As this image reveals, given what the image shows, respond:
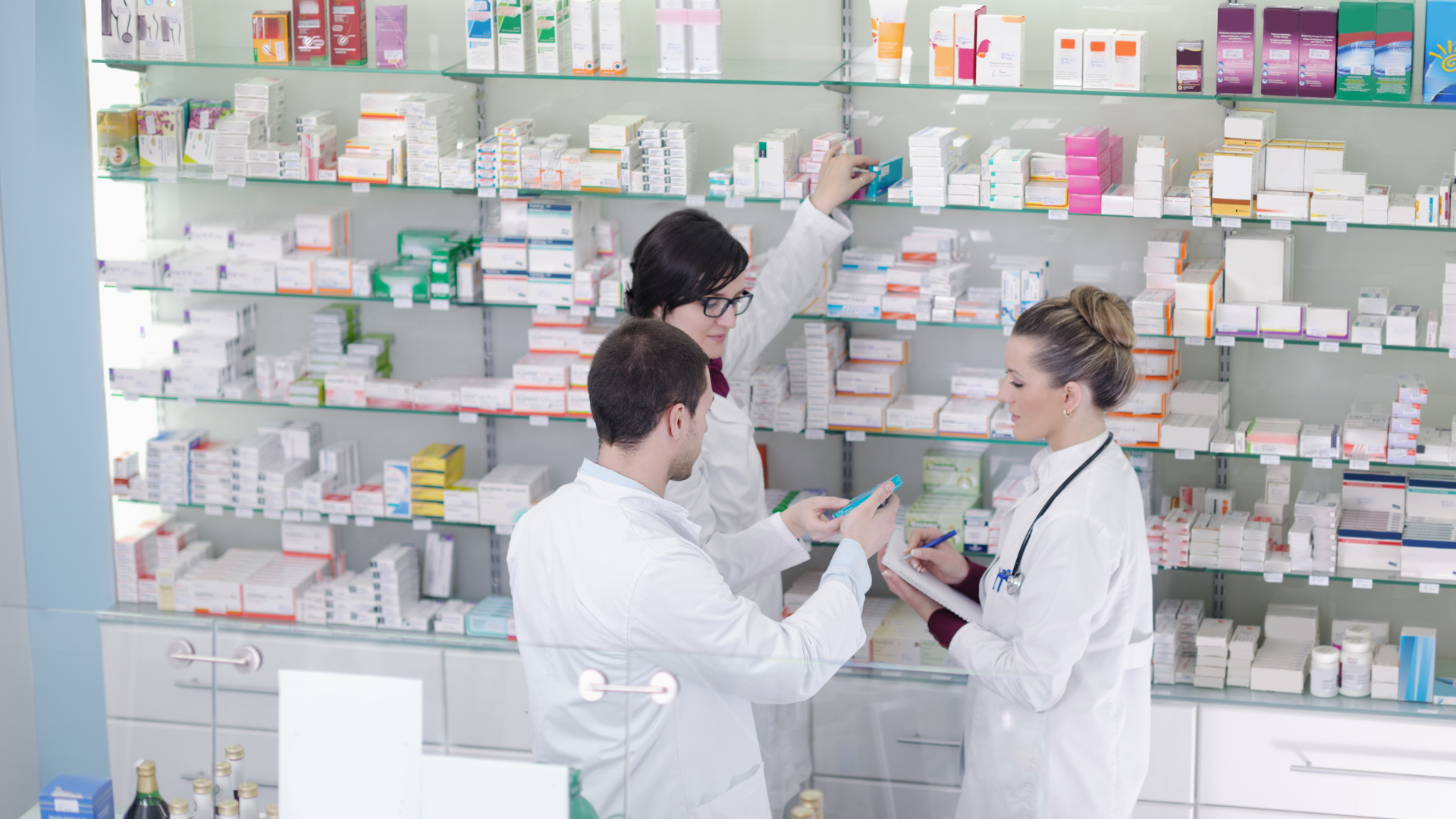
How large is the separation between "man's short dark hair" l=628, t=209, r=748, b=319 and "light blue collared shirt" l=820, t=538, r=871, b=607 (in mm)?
1059

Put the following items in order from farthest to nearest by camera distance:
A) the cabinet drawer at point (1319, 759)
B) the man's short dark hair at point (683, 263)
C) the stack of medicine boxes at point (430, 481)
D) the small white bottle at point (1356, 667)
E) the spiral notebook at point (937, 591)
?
1. the stack of medicine boxes at point (430, 481)
2. the small white bottle at point (1356, 667)
3. the cabinet drawer at point (1319, 759)
4. the man's short dark hair at point (683, 263)
5. the spiral notebook at point (937, 591)

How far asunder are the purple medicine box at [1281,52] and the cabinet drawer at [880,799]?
2705mm

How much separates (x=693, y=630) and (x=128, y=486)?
3.63 metres

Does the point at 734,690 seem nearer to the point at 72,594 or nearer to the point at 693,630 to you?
the point at 693,630

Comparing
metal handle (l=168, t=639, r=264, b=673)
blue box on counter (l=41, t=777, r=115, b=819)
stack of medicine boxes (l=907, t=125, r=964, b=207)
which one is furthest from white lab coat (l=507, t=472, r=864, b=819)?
stack of medicine boxes (l=907, t=125, r=964, b=207)

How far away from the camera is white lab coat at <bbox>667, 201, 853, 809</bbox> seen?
8.29ft

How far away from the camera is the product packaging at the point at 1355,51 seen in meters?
3.91

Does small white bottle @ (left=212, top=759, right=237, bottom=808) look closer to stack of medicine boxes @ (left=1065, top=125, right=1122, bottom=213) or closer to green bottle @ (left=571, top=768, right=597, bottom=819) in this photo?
Result: green bottle @ (left=571, top=768, right=597, bottom=819)

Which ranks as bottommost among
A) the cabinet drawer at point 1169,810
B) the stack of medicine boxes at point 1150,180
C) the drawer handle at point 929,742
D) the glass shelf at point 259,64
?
the cabinet drawer at point 1169,810

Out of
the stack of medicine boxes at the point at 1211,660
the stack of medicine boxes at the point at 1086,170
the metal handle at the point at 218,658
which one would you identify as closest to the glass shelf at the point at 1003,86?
the stack of medicine boxes at the point at 1086,170

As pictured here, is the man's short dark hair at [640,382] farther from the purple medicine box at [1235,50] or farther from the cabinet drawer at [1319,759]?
the cabinet drawer at [1319,759]

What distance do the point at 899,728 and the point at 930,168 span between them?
94.6 inches

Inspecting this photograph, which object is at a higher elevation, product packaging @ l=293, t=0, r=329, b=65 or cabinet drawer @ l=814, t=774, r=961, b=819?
product packaging @ l=293, t=0, r=329, b=65

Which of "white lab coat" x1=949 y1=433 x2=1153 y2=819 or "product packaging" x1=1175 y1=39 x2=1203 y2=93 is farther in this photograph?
"product packaging" x1=1175 y1=39 x2=1203 y2=93
